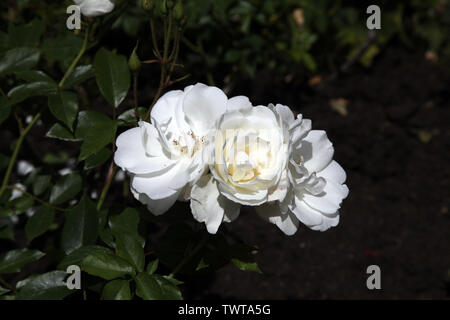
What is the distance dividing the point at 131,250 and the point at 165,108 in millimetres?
293

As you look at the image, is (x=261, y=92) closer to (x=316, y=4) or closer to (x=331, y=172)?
(x=316, y=4)

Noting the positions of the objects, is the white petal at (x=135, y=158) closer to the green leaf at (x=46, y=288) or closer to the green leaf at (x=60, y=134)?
the green leaf at (x=60, y=134)

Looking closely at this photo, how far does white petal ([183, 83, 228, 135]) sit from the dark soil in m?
1.14

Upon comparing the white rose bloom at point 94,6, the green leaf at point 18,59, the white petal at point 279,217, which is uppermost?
the white rose bloom at point 94,6

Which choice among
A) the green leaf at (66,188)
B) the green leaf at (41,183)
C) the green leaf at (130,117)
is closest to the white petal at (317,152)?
the green leaf at (130,117)

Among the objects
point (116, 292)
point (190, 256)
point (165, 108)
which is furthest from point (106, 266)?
point (165, 108)

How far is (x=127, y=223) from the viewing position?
1.11 m

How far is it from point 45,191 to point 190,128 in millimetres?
719

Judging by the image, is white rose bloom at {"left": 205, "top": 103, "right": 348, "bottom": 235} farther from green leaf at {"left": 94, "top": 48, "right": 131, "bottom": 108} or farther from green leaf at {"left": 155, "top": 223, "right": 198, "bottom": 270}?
green leaf at {"left": 94, "top": 48, "right": 131, "bottom": 108}

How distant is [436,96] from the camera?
2.84m

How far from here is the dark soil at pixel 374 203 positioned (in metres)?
1.93

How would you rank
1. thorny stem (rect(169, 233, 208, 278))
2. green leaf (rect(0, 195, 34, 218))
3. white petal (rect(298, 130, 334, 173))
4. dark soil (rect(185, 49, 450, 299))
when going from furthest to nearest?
dark soil (rect(185, 49, 450, 299)), green leaf (rect(0, 195, 34, 218)), thorny stem (rect(169, 233, 208, 278)), white petal (rect(298, 130, 334, 173))

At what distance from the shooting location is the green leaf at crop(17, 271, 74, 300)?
1.03 m

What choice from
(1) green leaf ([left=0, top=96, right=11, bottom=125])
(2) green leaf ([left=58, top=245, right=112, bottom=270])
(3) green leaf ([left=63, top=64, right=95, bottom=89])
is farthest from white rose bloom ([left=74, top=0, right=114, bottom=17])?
(2) green leaf ([left=58, top=245, right=112, bottom=270])
